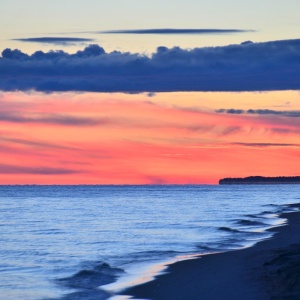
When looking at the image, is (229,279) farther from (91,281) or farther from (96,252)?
(96,252)

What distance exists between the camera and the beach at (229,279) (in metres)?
23.9

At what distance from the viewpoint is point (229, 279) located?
89.8 feet

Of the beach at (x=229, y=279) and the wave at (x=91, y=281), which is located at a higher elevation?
the beach at (x=229, y=279)

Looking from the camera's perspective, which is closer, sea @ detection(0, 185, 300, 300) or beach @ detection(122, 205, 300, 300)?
beach @ detection(122, 205, 300, 300)

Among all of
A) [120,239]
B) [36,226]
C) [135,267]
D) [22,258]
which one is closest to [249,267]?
[135,267]

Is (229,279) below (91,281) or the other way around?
the other way around

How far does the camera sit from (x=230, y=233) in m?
52.8

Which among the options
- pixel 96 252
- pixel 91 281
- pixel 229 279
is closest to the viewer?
pixel 229 279

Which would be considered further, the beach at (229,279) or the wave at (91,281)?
the wave at (91,281)

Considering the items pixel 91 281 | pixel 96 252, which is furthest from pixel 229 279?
pixel 96 252

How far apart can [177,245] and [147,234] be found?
9.21 m

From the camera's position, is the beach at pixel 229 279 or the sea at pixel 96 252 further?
the sea at pixel 96 252

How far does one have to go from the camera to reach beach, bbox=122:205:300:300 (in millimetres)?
23922

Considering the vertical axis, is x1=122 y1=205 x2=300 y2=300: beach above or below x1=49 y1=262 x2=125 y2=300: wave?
above
